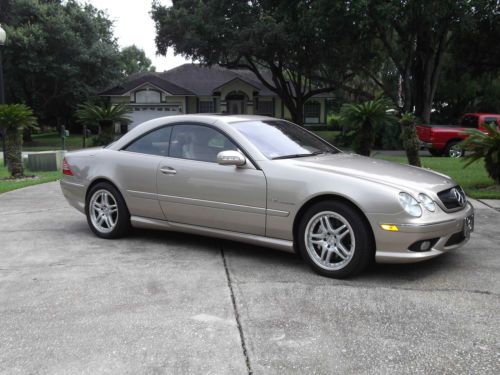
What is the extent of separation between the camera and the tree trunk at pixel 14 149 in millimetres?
12411

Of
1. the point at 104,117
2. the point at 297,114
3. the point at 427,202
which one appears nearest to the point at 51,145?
the point at 104,117

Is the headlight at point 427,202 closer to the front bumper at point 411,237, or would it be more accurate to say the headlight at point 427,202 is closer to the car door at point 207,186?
the front bumper at point 411,237

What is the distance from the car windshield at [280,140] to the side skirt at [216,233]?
812mm

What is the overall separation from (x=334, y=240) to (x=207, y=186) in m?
1.43

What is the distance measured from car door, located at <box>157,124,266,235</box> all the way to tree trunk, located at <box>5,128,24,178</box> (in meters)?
8.10

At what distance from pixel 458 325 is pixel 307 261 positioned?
1500mm

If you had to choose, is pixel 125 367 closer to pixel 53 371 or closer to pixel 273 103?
pixel 53 371

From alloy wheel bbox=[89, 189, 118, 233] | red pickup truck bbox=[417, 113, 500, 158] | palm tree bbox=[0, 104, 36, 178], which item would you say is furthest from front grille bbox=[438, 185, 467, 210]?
red pickup truck bbox=[417, 113, 500, 158]

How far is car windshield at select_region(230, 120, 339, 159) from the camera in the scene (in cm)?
530

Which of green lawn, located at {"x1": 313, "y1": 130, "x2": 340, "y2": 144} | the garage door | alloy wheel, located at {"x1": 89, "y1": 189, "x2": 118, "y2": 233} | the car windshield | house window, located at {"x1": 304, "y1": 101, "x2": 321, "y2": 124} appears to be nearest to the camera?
the car windshield

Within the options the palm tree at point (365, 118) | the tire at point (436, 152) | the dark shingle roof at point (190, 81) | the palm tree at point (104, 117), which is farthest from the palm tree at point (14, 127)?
the dark shingle roof at point (190, 81)

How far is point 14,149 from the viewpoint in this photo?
41.4 ft

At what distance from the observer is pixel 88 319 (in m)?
3.83

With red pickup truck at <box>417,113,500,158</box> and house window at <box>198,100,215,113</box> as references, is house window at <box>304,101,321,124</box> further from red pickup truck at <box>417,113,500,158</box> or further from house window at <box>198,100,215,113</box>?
red pickup truck at <box>417,113,500,158</box>
